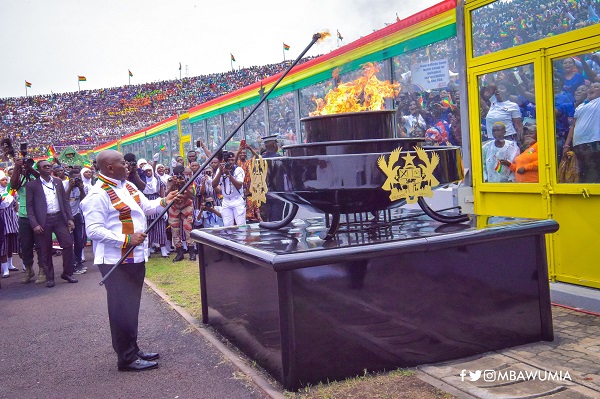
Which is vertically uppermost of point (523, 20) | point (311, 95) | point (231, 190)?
point (523, 20)

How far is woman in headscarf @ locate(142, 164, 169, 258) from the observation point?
12.0 meters

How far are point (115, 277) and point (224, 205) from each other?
541cm

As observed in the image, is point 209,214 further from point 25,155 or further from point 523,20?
point 523,20

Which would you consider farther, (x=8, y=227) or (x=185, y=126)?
(x=185, y=126)

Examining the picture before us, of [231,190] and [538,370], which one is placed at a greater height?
[231,190]

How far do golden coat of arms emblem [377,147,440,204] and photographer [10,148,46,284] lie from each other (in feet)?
21.5

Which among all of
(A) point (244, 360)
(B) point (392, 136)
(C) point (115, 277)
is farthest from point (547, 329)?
(C) point (115, 277)

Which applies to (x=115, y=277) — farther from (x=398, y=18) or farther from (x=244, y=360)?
(x=398, y=18)

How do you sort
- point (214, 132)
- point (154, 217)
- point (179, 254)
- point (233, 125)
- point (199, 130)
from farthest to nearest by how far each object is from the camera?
1. point (199, 130)
2. point (214, 132)
3. point (233, 125)
4. point (154, 217)
5. point (179, 254)

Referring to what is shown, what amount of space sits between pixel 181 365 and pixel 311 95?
6.37m

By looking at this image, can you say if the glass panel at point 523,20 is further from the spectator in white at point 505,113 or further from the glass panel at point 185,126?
the glass panel at point 185,126

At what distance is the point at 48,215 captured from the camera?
379 inches

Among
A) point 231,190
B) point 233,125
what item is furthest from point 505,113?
point 233,125

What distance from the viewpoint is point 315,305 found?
4203 millimetres
